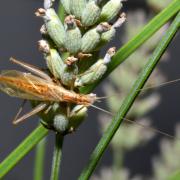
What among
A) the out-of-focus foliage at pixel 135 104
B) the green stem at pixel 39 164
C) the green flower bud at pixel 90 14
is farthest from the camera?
the out-of-focus foliage at pixel 135 104

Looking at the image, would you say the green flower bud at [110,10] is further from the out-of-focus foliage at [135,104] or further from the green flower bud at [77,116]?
the out-of-focus foliage at [135,104]

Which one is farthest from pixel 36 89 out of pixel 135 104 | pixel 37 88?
pixel 135 104

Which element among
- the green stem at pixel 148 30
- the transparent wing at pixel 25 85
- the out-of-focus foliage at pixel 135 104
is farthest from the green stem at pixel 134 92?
the out-of-focus foliage at pixel 135 104

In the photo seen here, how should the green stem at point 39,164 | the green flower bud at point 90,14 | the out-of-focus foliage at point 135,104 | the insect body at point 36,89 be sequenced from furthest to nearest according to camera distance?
1. the out-of-focus foliage at point 135,104
2. the green stem at point 39,164
3. the insect body at point 36,89
4. the green flower bud at point 90,14

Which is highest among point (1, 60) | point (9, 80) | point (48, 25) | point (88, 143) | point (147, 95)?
point (48, 25)

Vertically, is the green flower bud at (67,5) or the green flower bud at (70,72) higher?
the green flower bud at (67,5)

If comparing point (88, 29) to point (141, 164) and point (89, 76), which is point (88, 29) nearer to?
point (89, 76)

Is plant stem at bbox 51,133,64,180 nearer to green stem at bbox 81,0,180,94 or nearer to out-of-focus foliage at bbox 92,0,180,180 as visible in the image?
green stem at bbox 81,0,180,94

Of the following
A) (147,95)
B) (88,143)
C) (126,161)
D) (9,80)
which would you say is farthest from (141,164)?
(9,80)
